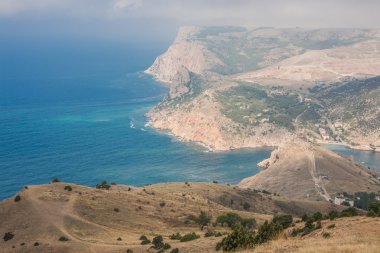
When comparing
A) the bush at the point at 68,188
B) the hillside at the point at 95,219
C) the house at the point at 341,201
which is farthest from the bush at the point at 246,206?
the house at the point at 341,201

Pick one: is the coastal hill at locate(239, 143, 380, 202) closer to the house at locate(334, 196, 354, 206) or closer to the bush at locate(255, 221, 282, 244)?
the house at locate(334, 196, 354, 206)

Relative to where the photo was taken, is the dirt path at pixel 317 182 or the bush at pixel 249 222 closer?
the bush at pixel 249 222

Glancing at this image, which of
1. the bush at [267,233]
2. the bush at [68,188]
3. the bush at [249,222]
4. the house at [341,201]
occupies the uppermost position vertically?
the bush at [267,233]

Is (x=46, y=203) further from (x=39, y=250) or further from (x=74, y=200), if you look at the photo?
(x=39, y=250)

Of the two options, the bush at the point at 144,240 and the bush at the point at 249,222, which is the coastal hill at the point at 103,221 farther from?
the bush at the point at 249,222

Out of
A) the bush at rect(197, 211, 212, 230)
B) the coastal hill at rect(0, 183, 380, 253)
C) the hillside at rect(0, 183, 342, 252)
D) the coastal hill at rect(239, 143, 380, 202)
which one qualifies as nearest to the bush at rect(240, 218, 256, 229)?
the coastal hill at rect(0, 183, 380, 253)

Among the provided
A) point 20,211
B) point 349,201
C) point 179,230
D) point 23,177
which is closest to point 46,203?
point 20,211

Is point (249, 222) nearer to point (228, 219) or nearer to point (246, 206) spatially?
point (228, 219)
